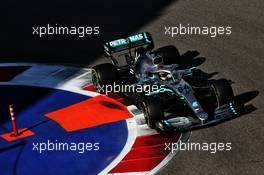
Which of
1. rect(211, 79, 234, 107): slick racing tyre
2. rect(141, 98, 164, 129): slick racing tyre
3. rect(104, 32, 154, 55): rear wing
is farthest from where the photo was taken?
rect(104, 32, 154, 55): rear wing

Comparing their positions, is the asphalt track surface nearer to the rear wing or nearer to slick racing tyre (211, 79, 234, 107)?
slick racing tyre (211, 79, 234, 107)

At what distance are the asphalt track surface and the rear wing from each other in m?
2.17

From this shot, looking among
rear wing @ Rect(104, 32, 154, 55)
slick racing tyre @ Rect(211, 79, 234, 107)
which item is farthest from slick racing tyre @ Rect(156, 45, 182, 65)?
slick racing tyre @ Rect(211, 79, 234, 107)

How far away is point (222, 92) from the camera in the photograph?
16844mm

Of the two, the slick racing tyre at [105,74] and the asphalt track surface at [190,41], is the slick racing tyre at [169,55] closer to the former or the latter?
the asphalt track surface at [190,41]

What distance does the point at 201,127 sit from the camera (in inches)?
655

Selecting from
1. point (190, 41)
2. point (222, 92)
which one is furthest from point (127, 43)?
point (190, 41)

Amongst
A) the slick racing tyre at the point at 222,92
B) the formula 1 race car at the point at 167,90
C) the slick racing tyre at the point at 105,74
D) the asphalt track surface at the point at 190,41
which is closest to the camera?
the asphalt track surface at the point at 190,41

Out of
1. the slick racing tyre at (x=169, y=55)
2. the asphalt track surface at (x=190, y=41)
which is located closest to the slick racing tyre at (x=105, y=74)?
the slick racing tyre at (x=169, y=55)

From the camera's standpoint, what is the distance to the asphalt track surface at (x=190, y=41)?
15828mm

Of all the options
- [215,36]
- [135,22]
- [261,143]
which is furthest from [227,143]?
[135,22]

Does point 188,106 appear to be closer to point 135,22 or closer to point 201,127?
point 201,127

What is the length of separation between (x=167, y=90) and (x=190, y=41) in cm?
538

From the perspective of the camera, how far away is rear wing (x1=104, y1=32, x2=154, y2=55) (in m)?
18.7
